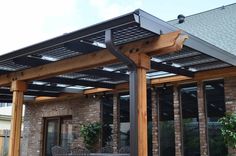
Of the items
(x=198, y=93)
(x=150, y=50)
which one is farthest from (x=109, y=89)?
(x=150, y=50)

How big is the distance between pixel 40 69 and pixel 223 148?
166 inches

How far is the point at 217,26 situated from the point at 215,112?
2965 mm

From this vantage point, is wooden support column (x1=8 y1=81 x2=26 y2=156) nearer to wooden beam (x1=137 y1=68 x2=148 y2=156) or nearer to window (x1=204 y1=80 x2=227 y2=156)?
wooden beam (x1=137 y1=68 x2=148 y2=156)

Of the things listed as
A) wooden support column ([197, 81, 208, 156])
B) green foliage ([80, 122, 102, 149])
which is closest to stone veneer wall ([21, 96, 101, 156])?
green foliage ([80, 122, 102, 149])

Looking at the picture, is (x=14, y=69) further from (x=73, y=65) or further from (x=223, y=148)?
(x=223, y=148)

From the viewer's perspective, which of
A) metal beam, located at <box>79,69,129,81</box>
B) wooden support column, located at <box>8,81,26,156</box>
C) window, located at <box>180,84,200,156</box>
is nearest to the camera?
wooden support column, located at <box>8,81,26,156</box>

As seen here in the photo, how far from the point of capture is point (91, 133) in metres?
9.59

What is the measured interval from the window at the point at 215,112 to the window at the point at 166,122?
956 millimetres

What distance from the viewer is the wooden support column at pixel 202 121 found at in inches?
293

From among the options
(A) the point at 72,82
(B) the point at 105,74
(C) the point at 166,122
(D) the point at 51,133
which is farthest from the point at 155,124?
(D) the point at 51,133

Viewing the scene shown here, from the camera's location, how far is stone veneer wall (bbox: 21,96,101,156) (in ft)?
33.6

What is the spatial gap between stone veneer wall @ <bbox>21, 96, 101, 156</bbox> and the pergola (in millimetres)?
1882

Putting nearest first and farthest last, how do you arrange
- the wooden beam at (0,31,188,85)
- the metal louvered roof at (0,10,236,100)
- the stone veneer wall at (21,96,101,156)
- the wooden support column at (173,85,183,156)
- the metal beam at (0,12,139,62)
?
the metal beam at (0,12,139,62), the metal louvered roof at (0,10,236,100), the wooden beam at (0,31,188,85), the wooden support column at (173,85,183,156), the stone veneer wall at (21,96,101,156)

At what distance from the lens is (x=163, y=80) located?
26.7 ft
